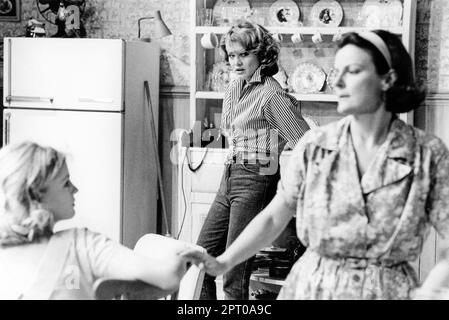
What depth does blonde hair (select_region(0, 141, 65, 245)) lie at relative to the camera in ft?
6.51

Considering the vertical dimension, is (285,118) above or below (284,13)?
below

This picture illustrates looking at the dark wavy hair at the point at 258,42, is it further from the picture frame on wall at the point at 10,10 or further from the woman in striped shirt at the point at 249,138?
the picture frame on wall at the point at 10,10

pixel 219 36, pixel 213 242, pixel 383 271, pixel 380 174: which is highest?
pixel 219 36

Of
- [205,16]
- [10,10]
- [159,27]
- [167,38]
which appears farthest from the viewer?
[10,10]

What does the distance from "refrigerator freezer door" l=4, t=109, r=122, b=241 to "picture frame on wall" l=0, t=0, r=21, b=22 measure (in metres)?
0.91

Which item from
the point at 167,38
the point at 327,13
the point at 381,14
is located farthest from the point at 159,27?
the point at 381,14

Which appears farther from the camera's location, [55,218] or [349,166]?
[55,218]

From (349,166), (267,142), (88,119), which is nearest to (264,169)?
(267,142)

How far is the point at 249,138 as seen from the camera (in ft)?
11.8

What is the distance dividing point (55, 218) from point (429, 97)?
10.5ft

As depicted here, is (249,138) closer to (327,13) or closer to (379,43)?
(327,13)

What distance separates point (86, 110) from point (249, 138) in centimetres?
134
